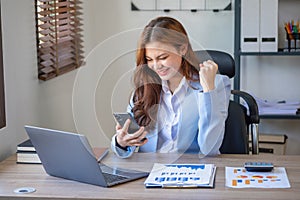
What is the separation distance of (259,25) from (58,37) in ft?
4.23

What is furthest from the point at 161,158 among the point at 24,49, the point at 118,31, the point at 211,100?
the point at 118,31

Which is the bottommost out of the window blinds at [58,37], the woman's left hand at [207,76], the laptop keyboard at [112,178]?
the laptop keyboard at [112,178]

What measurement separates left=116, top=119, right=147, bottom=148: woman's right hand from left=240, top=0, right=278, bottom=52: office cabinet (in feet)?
5.57

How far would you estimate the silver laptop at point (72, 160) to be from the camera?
1785mm

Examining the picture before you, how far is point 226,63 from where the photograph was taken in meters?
2.78

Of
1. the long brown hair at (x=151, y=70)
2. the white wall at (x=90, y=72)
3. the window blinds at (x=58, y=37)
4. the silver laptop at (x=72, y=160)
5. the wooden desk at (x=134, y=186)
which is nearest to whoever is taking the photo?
the wooden desk at (x=134, y=186)

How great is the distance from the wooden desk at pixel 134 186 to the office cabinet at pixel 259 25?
1.58 m

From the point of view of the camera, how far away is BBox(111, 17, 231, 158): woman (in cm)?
210

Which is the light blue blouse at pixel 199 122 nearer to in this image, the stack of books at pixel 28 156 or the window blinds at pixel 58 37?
the stack of books at pixel 28 156

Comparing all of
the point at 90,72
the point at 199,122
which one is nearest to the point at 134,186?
the point at 199,122

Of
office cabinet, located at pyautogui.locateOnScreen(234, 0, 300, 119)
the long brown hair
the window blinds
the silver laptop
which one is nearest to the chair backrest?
the long brown hair

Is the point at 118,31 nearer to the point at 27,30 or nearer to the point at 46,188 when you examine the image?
the point at 27,30

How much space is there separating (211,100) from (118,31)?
195cm

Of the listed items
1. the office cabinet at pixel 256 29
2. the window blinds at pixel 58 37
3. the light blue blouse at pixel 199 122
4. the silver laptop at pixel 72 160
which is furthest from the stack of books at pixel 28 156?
the office cabinet at pixel 256 29
